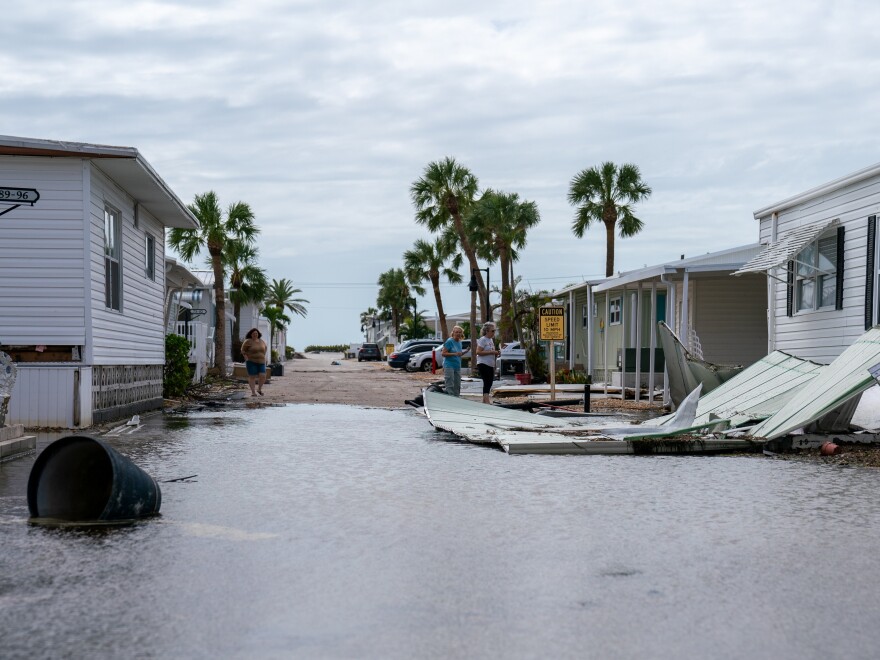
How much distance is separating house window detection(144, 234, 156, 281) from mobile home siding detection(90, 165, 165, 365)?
0.12m

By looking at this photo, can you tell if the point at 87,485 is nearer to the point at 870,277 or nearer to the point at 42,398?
the point at 42,398

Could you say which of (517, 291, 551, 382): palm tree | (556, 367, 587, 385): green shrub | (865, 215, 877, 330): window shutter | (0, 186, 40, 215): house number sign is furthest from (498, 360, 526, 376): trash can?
(0, 186, 40, 215): house number sign

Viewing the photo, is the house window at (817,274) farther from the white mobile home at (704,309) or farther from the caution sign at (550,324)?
the caution sign at (550,324)

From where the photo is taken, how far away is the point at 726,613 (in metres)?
4.77

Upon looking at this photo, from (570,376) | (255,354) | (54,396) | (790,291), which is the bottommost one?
(570,376)

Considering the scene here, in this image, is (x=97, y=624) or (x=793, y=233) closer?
(x=97, y=624)

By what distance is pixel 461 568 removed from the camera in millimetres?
5688

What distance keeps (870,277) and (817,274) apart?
6.40 ft

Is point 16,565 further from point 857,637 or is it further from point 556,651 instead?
point 857,637

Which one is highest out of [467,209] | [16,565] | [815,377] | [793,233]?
[467,209]

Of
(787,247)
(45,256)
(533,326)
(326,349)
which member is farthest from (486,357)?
(326,349)

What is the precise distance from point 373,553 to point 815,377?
9.04 metres

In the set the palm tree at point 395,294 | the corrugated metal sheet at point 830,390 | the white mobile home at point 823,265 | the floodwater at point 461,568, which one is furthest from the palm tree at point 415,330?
the floodwater at point 461,568

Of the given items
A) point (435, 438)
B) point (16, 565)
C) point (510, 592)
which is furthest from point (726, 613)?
point (435, 438)
